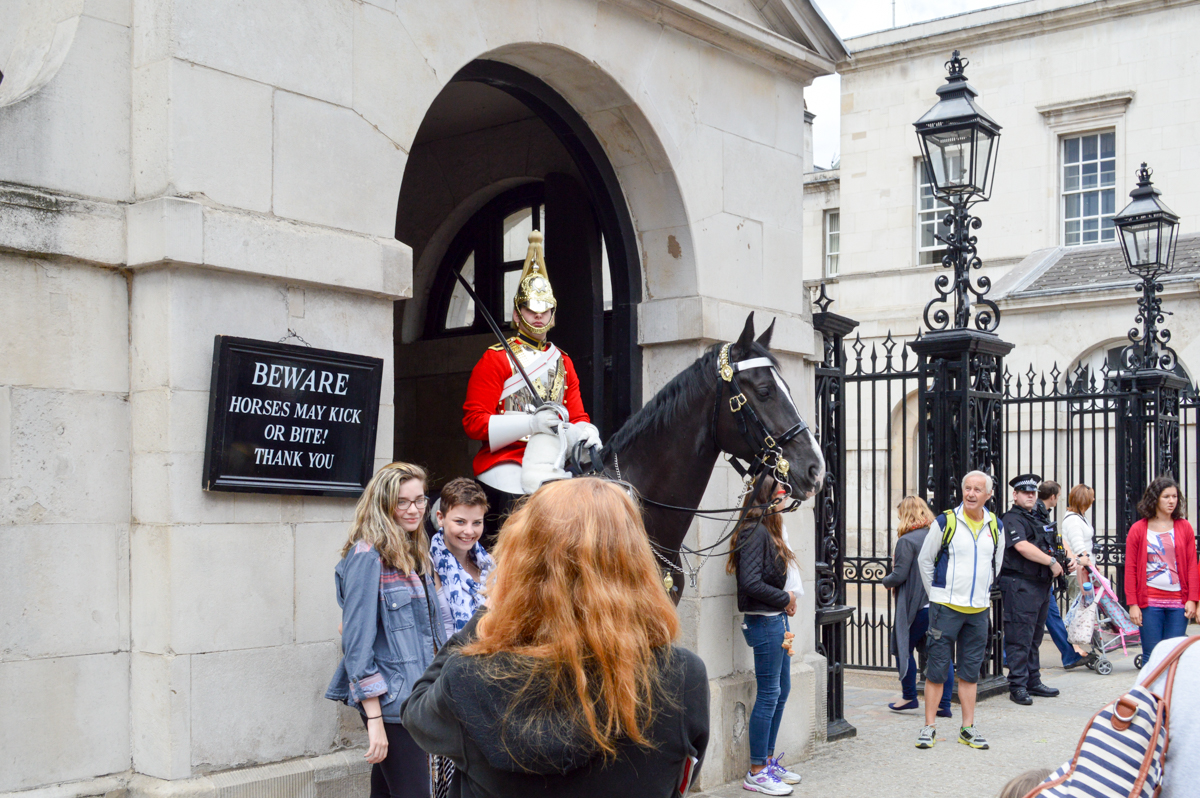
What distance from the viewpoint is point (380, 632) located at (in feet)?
14.5

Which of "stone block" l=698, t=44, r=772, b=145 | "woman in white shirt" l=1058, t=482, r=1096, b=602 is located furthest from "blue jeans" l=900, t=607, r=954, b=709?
"stone block" l=698, t=44, r=772, b=145

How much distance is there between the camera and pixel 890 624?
10.7m

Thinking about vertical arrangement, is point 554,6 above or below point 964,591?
above

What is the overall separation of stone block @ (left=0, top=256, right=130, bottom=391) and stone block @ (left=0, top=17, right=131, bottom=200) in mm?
319

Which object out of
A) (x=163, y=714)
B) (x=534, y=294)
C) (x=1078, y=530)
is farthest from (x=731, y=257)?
(x=1078, y=530)

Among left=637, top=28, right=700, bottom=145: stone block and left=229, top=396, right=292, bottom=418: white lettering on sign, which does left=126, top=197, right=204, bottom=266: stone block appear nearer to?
left=229, top=396, right=292, bottom=418: white lettering on sign

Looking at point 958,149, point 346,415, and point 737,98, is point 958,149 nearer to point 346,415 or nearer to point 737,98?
point 737,98

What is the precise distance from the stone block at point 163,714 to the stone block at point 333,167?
6.02 feet

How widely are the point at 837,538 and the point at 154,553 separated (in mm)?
5038

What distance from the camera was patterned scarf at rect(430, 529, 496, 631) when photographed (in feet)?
16.0

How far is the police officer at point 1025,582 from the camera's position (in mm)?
9898

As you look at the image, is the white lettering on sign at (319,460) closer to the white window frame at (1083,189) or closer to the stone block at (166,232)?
the stone block at (166,232)

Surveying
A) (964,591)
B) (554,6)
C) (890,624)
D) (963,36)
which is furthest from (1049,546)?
(963,36)

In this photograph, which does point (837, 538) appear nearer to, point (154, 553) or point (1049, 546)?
point (1049, 546)
